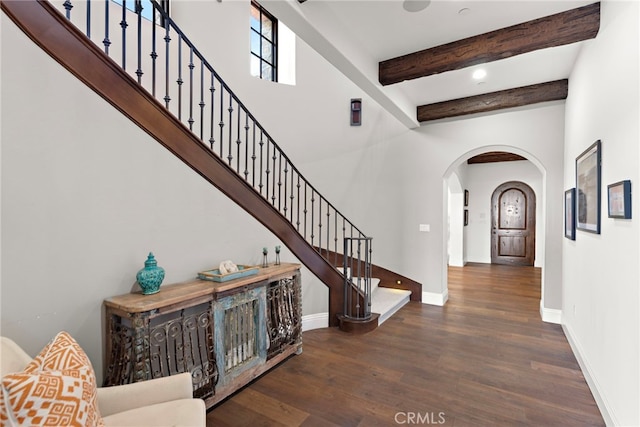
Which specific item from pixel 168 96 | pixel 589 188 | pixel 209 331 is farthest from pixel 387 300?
pixel 168 96

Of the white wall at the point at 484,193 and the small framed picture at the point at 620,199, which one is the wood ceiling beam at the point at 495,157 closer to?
the white wall at the point at 484,193

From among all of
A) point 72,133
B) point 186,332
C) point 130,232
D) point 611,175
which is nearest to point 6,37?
point 72,133

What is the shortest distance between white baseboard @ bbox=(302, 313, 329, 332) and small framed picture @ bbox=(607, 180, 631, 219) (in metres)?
2.90

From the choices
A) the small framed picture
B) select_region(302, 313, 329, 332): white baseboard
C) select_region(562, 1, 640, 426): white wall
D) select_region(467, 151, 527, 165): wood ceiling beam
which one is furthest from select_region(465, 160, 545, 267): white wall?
the small framed picture

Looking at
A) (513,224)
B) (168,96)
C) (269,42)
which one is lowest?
(513,224)

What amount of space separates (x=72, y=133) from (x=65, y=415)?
1443 mm

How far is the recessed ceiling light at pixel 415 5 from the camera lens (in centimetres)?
237

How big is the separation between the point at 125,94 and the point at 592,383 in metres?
4.10

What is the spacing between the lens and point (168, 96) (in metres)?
2.49

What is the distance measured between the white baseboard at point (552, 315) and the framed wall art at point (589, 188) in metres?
1.61

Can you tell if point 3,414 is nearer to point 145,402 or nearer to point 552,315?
point 145,402

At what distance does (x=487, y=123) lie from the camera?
4418 mm

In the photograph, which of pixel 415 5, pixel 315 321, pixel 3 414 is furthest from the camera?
pixel 315 321

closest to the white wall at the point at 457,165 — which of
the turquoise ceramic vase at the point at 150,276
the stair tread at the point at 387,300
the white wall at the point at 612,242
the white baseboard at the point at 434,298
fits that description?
the white baseboard at the point at 434,298
